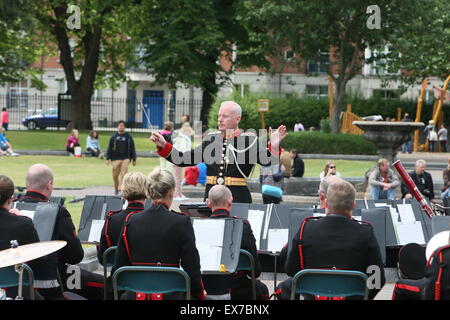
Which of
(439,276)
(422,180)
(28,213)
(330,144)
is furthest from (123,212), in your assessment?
(330,144)

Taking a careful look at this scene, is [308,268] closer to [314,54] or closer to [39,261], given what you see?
[39,261]

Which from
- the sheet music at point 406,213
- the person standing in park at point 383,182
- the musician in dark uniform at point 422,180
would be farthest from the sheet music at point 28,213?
the musician in dark uniform at point 422,180

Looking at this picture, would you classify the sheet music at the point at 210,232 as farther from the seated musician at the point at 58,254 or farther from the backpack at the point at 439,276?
the backpack at the point at 439,276

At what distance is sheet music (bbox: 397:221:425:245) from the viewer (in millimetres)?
8336

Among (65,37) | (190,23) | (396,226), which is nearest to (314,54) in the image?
(190,23)

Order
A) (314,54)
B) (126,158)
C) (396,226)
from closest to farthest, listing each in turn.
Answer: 1. (396,226)
2. (126,158)
3. (314,54)

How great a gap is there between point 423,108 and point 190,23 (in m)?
14.6

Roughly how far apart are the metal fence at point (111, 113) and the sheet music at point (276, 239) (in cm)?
4480

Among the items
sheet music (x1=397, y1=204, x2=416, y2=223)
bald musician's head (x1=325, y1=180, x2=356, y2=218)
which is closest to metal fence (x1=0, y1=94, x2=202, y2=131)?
sheet music (x1=397, y1=204, x2=416, y2=223)

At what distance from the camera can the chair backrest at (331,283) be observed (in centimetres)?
592

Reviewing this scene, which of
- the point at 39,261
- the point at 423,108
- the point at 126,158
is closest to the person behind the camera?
the point at 39,261

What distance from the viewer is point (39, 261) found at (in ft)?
21.4

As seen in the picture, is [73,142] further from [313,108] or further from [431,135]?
[313,108]

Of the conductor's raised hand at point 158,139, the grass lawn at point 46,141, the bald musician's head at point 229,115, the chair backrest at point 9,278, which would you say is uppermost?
the bald musician's head at point 229,115
